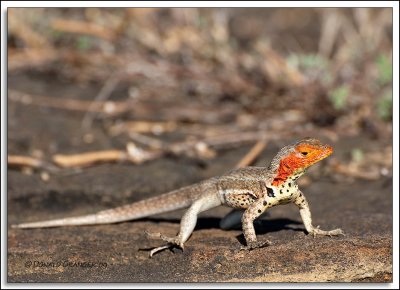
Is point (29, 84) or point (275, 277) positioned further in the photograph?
point (29, 84)

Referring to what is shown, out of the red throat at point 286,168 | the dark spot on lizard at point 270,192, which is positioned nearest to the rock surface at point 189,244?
the dark spot on lizard at point 270,192

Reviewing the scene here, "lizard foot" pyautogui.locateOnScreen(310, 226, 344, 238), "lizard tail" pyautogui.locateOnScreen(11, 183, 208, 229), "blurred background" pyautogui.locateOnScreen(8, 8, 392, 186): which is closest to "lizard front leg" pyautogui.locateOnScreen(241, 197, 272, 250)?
"lizard foot" pyautogui.locateOnScreen(310, 226, 344, 238)

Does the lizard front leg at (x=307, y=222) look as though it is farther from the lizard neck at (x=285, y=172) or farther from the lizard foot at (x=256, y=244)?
the lizard foot at (x=256, y=244)

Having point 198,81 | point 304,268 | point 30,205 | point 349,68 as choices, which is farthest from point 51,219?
point 349,68

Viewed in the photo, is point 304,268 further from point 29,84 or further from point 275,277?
point 29,84

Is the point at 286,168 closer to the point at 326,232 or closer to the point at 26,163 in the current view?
the point at 326,232

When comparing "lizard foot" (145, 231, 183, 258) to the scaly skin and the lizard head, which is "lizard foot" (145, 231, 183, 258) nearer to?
the scaly skin
